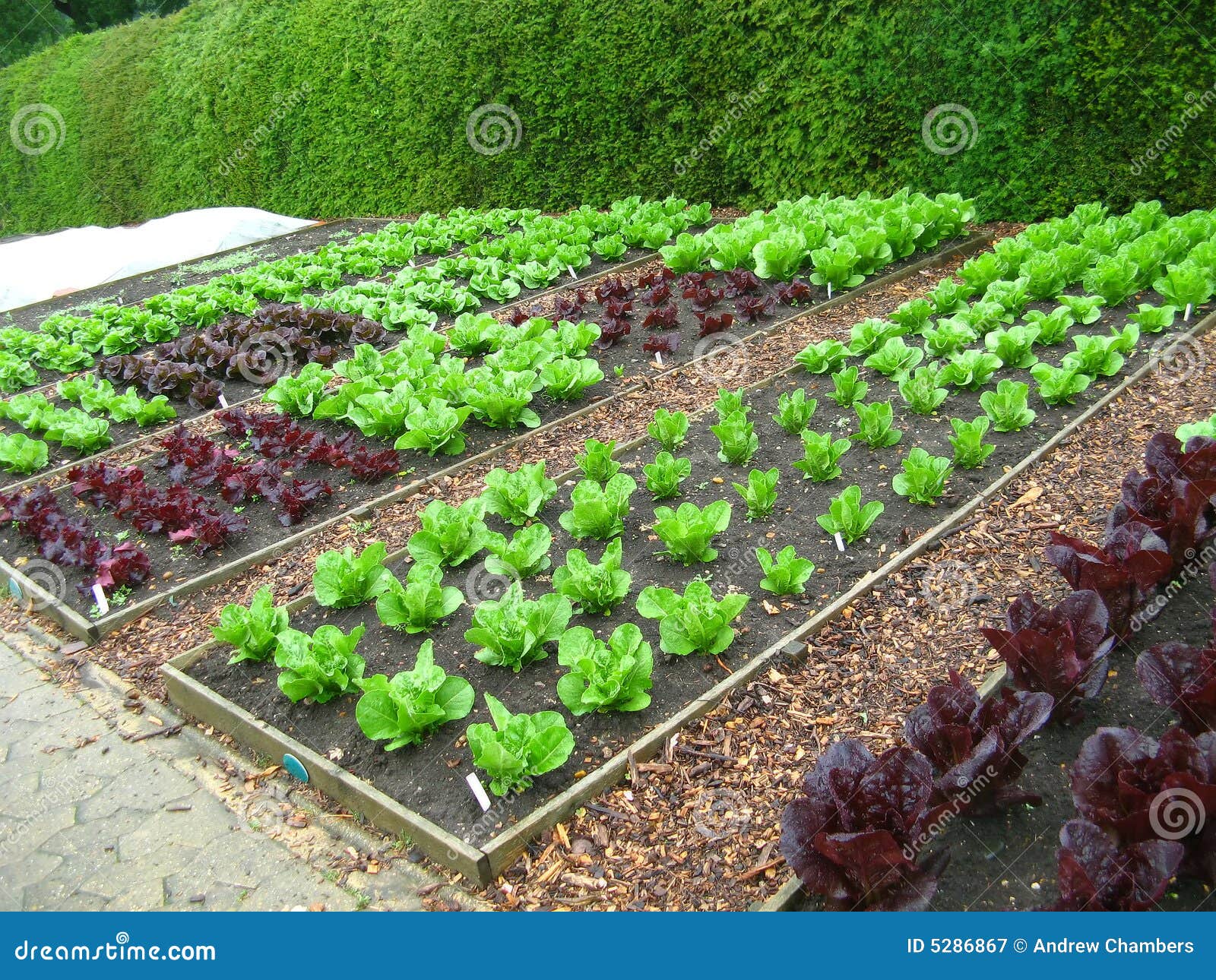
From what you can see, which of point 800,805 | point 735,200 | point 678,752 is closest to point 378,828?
point 678,752

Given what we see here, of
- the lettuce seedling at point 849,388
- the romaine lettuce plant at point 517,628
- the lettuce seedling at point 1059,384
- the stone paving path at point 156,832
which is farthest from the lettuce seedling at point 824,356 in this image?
the stone paving path at point 156,832

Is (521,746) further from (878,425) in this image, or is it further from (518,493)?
(878,425)

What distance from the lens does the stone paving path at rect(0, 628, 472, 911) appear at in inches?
118

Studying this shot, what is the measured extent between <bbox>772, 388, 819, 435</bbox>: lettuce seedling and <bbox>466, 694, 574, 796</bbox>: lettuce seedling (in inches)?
104

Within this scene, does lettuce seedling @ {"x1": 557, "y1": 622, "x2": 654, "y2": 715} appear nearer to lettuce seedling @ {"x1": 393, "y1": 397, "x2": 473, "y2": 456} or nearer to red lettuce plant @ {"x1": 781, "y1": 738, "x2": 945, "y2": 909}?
red lettuce plant @ {"x1": 781, "y1": 738, "x2": 945, "y2": 909}

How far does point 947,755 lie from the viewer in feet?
9.02

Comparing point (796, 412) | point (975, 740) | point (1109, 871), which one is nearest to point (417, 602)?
point (975, 740)

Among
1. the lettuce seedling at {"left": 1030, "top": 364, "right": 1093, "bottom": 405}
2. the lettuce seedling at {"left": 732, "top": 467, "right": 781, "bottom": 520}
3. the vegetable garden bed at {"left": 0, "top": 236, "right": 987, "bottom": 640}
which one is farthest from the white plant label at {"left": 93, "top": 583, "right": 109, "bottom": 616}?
the lettuce seedling at {"left": 1030, "top": 364, "right": 1093, "bottom": 405}

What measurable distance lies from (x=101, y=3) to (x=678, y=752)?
126ft

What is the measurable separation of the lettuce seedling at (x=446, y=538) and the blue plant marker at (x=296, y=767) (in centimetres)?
120

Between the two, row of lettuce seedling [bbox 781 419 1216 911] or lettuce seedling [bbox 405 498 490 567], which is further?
lettuce seedling [bbox 405 498 490 567]

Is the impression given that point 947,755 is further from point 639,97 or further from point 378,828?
point 639,97

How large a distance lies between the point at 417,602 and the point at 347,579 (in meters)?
0.53

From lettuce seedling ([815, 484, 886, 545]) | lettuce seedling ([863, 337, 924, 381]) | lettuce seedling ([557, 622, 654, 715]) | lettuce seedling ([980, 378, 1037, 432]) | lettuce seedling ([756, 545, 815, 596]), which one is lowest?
lettuce seedling ([557, 622, 654, 715])
